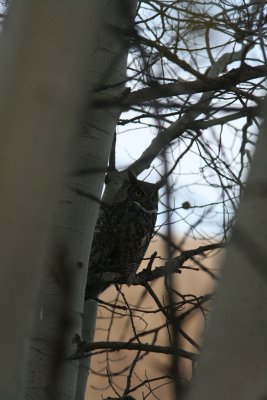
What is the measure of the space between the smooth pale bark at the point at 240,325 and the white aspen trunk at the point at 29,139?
0.28 m

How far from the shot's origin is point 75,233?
7.38ft

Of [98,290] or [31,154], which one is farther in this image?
[98,290]

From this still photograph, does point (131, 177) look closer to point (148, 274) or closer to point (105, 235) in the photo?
point (105, 235)

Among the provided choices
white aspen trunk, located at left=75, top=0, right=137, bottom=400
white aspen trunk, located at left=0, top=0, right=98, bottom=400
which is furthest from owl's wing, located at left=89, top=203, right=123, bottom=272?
white aspen trunk, located at left=0, top=0, right=98, bottom=400

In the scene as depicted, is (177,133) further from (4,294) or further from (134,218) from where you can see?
(4,294)

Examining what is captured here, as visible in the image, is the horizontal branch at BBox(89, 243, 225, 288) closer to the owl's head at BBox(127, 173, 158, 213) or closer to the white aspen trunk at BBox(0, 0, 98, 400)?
the owl's head at BBox(127, 173, 158, 213)

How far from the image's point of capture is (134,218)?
169 inches

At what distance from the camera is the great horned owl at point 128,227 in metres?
4.09

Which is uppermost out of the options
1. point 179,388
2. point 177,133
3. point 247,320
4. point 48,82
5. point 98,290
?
point 177,133

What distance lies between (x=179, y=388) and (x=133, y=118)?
8.67 feet

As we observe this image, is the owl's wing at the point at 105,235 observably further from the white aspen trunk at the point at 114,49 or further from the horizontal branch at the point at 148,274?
the white aspen trunk at the point at 114,49

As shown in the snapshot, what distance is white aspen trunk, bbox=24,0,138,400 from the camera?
2109 millimetres

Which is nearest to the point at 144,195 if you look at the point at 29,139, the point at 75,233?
the point at 75,233

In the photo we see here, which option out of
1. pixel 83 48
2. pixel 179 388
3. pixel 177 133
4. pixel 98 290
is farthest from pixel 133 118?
pixel 179 388
